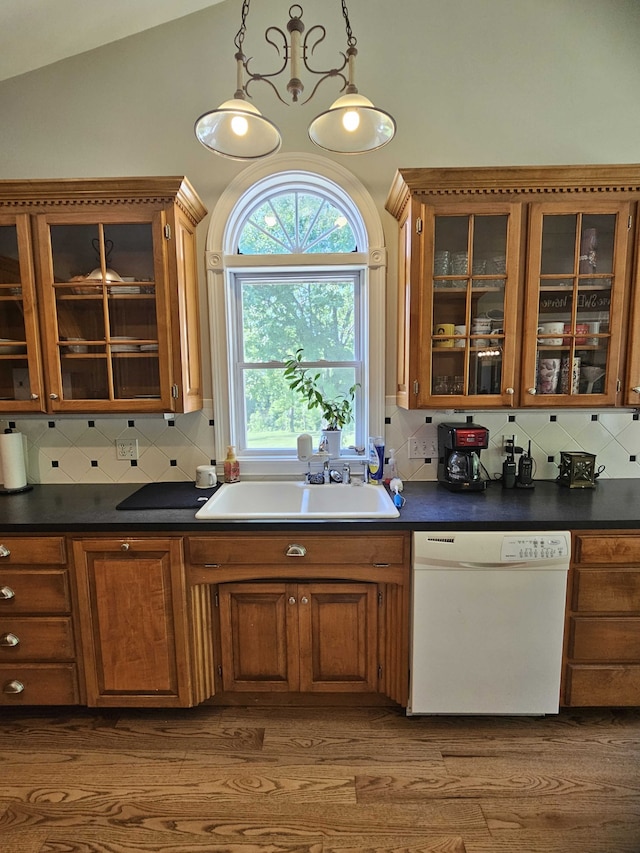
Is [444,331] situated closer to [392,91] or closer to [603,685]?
[392,91]

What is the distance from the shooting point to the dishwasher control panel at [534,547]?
1.61 m

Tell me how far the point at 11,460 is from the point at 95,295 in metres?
0.98

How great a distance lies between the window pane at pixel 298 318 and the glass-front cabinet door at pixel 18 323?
1002 millimetres

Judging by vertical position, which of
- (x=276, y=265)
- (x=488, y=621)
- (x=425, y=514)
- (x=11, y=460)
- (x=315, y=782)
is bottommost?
(x=315, y=782)

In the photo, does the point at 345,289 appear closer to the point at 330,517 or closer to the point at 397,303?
the point at 397,303

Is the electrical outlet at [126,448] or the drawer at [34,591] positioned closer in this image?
the drawer at [34,591]

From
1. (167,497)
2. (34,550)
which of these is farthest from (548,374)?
(34,550)

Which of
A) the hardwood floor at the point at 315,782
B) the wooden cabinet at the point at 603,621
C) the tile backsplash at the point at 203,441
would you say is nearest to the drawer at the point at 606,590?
the wooden cabinet at the point at 603,621

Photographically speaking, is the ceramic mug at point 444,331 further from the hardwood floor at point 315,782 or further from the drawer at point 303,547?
the hardwood floor at point 315,782

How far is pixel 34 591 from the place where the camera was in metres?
1.70

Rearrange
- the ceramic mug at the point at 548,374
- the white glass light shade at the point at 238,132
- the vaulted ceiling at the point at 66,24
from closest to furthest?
1. the white glass light shade at the point at 238,132
2. the vaulted ceiling at the point at 66,24
3. the ceramic mug at the point at 548,374

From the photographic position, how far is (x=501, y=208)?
71.7 inches

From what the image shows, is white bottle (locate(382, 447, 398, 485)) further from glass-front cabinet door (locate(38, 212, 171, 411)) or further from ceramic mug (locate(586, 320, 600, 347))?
glass-front cabinet door (locate(38, 212, 171, 411))

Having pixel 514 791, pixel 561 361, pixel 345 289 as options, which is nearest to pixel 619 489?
pixel 561 361
